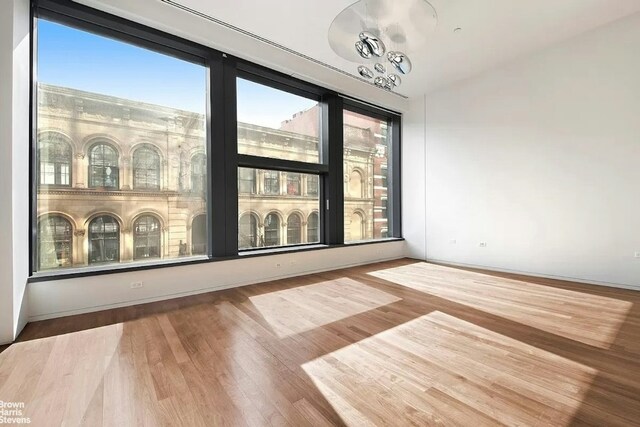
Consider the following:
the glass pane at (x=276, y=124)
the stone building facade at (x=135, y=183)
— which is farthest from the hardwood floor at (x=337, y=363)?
the glass pane at (x=276, y=124)

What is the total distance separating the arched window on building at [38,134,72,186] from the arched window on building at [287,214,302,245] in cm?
306

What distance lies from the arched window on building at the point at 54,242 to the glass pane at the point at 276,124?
2.39 m

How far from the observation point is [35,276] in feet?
9.73

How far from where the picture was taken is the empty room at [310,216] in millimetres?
1847

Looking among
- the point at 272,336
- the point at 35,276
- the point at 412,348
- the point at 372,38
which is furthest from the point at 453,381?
the point at 35,276

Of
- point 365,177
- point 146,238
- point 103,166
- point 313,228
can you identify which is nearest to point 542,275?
point 365,177

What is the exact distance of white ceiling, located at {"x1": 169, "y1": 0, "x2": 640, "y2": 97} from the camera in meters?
3.52

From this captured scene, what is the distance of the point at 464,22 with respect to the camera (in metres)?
3.84

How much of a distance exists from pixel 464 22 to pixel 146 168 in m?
4.74

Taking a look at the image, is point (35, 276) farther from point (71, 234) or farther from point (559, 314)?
point (559, 314)

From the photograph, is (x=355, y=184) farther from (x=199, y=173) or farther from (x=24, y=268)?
(x=24, y=268)

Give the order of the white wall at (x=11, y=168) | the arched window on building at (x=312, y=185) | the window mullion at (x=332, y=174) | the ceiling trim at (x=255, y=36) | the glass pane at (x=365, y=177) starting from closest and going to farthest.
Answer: the white wall at (x=11, y=168) → the ceiling trim at (x=255, y=36) → the arched window on building at (x=312, y=185) → the window mullion at (x=332, y=174) → the glass pane at (x=365, y=177)

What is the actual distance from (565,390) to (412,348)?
96 cm

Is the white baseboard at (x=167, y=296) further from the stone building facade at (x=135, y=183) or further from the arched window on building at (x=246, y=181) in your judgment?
the arched window on building at (x=246, y=181)
